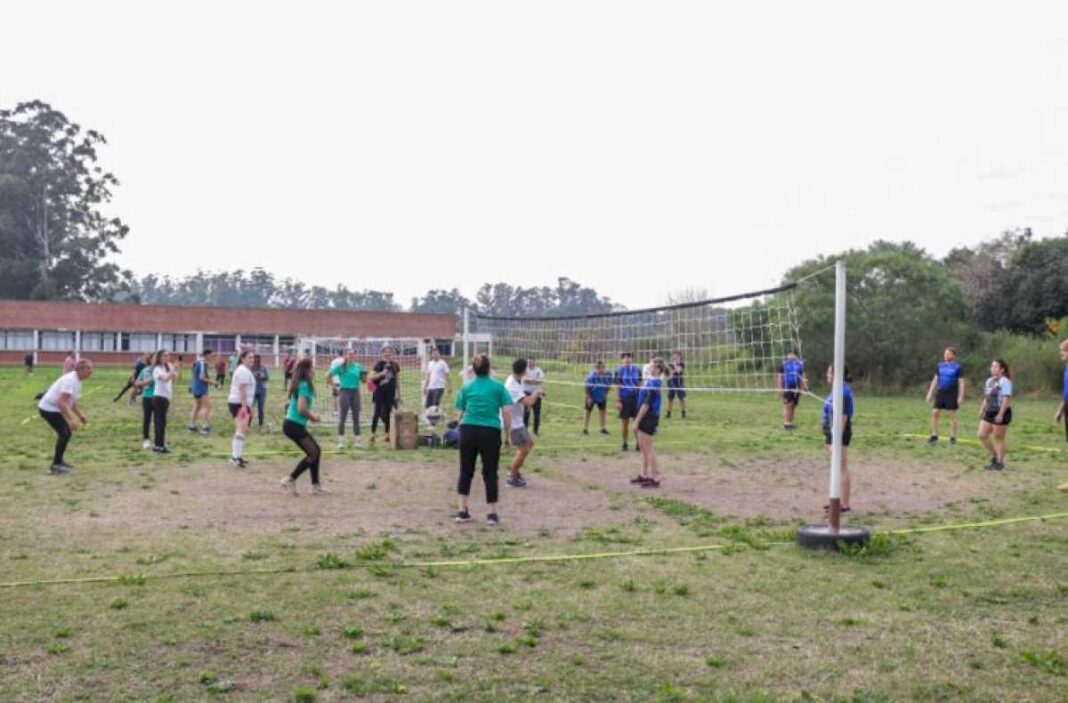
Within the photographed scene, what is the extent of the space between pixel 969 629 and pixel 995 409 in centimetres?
856

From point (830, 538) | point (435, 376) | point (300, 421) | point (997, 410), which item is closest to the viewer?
point (830, 538)

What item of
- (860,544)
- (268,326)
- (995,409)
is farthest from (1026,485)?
(268,326)

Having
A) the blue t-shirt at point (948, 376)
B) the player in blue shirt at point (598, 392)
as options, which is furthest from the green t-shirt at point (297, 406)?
the blue t-shirt at point (948, 376)

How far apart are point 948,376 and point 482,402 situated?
11.0 m

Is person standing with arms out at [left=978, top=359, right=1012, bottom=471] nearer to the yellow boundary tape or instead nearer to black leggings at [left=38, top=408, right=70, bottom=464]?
the yellow boundary tape

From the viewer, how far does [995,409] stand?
46.1 feet

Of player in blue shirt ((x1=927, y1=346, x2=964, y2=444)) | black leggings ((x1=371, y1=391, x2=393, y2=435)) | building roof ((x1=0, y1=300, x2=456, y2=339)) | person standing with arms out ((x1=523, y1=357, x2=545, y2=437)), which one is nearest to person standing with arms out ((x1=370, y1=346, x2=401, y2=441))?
black leggings ((x1=371, y1=391, x2=393, y2=435))

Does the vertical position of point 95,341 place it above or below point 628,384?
above

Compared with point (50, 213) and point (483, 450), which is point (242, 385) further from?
point (50, 213)

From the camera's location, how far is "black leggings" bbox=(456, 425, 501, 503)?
10.1 meters

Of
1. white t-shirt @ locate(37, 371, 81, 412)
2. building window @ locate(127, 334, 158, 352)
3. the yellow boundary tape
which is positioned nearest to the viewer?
the yellow boundary tape

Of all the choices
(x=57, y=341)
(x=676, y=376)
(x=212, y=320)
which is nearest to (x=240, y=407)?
(x=676, y=376)

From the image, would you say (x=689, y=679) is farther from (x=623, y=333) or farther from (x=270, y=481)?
(x=623, y=333)

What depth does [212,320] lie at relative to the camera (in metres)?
70.3
